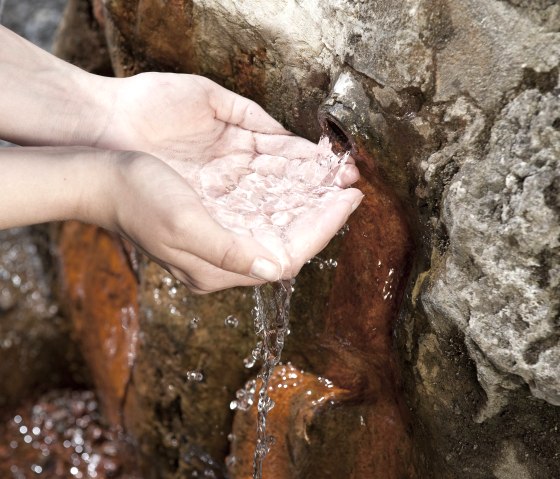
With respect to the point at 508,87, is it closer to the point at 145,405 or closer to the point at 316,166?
the point at 316,166

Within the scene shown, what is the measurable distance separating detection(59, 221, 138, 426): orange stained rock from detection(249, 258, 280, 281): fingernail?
4.20 ft

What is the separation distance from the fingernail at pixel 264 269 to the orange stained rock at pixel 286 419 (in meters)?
0.71

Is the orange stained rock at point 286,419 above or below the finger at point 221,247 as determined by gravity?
below

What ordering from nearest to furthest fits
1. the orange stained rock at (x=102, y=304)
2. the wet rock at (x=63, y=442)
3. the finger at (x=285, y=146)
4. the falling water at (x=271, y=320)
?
the finger at (x=285, y=146)
the falling water at (x=271, y=320)
the orange stained rock at (x=102, y=304)
the wet rock at (x=63, y=442)

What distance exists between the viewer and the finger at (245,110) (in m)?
1.88

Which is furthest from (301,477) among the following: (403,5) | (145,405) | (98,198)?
(403,5)

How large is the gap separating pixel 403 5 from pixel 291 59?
39cm

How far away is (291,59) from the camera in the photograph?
1.78m

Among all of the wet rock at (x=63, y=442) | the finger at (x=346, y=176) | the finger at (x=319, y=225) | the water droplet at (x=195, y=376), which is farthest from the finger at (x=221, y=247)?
the wet rock at (x=63, y=442)

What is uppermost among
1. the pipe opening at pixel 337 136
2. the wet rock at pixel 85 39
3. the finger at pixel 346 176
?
the pipe opening at pixel 337 136

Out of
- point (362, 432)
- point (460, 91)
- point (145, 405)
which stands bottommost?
point (145, 405)

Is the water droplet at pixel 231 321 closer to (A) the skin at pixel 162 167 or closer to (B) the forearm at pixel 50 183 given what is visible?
(A) the skin at pixel 162 167

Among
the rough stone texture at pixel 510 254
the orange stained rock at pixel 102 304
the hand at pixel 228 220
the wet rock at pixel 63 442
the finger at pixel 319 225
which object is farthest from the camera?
the wet rock at pixel 63 442

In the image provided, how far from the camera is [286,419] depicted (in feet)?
6.90
